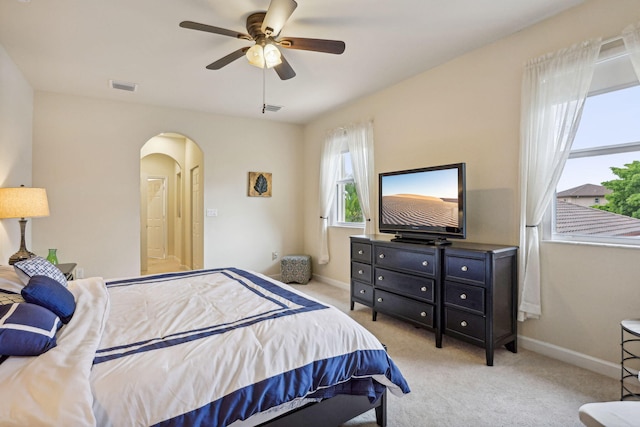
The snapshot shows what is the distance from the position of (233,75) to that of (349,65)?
1311 mm

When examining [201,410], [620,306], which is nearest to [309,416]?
[201,410]

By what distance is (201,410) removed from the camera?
1.21m

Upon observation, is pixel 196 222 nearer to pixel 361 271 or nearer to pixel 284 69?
pixel 361 271

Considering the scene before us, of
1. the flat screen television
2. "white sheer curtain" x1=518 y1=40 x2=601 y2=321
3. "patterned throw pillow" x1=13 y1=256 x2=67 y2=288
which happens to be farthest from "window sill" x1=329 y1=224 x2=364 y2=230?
"patterned throw pillow" x1=13 y1=256 x2=67 y2=288

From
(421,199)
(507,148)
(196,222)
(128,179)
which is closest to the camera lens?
(507,148)

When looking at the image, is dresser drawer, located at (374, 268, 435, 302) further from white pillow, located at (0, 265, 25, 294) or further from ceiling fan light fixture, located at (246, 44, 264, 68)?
white pillow, located at (0, 265, 25, 294)

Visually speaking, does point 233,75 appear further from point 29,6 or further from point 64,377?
point 64,377

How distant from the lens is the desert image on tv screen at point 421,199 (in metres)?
2.97

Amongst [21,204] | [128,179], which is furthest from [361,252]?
[128,179]

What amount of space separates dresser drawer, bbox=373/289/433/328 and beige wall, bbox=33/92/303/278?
105 inches

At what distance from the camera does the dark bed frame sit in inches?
59.1

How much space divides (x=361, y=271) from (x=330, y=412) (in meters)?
2.13

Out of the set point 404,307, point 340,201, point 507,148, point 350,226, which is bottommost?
point 404,307

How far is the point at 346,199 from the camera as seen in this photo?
5.12 m
